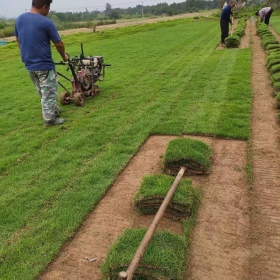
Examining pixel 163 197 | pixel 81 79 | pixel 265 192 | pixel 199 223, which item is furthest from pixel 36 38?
pixel 265 192

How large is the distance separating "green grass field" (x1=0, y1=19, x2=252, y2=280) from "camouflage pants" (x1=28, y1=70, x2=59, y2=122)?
1.14ft

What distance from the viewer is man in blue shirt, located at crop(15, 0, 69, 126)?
239 inches

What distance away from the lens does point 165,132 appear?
19.6 ft

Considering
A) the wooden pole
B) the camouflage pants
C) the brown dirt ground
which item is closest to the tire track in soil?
the brown dirt ground

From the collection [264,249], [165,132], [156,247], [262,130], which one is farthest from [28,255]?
[262,130]

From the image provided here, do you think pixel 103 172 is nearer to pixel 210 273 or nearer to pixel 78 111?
pixel 210 273

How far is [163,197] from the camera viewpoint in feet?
12.1

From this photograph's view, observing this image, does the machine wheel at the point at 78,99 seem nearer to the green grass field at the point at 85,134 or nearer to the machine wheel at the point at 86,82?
the green grass field at the point at 85,134

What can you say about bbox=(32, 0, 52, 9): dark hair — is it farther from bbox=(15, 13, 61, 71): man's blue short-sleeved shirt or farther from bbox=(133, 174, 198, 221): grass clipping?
bbox=(133, 174, 198, 221): grass clipping

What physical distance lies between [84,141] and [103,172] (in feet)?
4.07

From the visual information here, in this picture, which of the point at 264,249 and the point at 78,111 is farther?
the point at 78,111

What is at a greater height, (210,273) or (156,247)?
(156,247)

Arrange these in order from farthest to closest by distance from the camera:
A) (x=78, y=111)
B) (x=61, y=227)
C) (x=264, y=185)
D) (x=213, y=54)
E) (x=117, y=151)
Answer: (x=213, y=54), (x=78, y=111), (x=117, y=151), (x=264, y=185), (x=61, y=227)

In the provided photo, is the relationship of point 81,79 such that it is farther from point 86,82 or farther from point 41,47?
point 41,47
